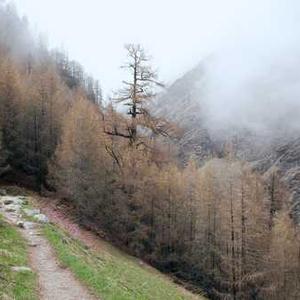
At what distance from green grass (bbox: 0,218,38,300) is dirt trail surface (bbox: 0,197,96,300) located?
42 cm

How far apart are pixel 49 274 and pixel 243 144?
13787 centimetres

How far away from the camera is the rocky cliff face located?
130 meters

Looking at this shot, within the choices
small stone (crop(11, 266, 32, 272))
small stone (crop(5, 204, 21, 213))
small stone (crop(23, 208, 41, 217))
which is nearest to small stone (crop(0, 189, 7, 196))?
small stone (crop(5, 204, 21, 213))

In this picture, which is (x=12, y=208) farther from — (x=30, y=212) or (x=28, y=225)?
(x=28, y=225)

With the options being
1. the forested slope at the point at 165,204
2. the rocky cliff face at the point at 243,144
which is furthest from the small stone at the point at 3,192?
the rocky cliff face at the point at 243,144

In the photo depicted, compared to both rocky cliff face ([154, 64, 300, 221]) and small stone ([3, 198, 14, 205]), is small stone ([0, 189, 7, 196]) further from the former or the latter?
rocky cliff face ([154, 64, 300, 221])

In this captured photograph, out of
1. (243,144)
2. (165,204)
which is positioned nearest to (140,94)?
(165,204)

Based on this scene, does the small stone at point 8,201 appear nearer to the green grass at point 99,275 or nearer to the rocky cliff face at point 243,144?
the green grass at point 99,275

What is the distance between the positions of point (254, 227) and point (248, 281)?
5466 millimetres

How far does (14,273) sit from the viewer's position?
19.1 m

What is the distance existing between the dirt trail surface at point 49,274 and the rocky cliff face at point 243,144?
89716 millimetres

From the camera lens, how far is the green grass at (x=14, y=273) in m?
16.5

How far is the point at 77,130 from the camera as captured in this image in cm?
4741

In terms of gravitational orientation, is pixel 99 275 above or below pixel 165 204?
below
